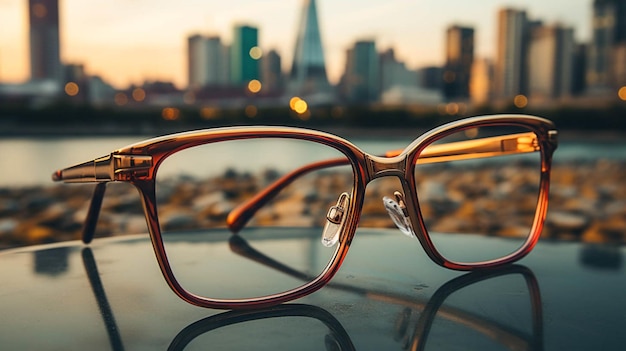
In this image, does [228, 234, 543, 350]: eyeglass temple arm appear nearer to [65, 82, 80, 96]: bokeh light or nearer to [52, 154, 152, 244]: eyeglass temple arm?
[52, 154, 152, 244]: eyeglass temple arm

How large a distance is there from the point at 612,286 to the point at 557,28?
98.4 feet

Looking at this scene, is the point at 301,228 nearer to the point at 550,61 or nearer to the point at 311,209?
the point at 311,209

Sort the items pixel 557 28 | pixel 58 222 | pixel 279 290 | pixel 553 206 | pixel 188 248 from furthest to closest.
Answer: pixel 557 28, pixel 553 206, pixel 58 222, pixel 188 248, pixel 279 290

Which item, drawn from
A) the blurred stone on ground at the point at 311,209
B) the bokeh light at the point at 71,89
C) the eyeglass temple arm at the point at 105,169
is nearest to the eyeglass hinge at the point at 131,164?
the eyeglass temple arm at the point at 105,169

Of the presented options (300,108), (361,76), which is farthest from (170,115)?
(361,76)

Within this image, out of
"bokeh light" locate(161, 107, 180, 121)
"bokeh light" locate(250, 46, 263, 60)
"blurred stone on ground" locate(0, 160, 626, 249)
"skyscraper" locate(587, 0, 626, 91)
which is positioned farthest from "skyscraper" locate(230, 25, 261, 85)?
"blurred stone on ground" locate(0, 160, 626, 249)

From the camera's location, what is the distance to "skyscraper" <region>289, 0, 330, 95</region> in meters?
25.8

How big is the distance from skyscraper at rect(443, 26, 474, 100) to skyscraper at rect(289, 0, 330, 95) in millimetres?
7307

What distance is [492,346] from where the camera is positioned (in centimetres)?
26

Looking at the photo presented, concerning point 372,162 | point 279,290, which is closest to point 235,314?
point 279,290

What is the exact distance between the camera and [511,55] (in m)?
26.9

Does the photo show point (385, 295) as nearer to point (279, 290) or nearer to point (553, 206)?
point (279, 290)

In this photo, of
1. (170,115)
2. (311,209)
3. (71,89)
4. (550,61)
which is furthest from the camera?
(71,89)

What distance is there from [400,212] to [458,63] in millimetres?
33440
